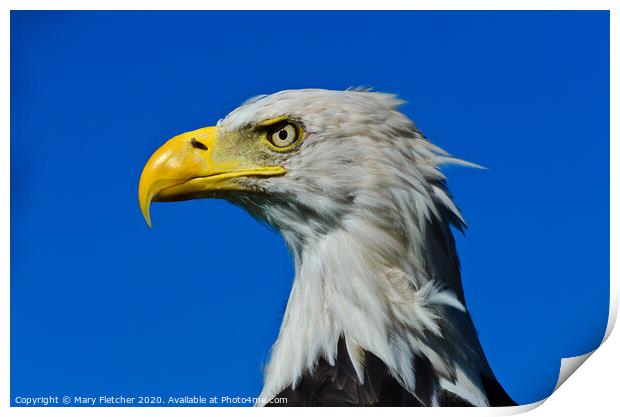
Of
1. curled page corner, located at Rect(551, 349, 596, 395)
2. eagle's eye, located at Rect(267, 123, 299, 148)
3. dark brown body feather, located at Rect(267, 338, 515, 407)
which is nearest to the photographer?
dark brown body feather, located at Rect(267, 338, 515, 407)

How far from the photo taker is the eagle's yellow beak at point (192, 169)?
224 centimetres

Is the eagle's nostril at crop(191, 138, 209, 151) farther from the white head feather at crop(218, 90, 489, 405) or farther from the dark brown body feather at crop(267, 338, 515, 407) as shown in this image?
the dark brown body feather at crop(267, 338, 515, 407)

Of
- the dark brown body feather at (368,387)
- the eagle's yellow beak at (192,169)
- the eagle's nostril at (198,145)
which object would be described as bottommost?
the dark brown body feather at (368,387)

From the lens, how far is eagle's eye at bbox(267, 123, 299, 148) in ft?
7.52

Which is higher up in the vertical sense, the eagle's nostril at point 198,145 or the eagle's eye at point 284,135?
the eagle's nostril at point 198,145

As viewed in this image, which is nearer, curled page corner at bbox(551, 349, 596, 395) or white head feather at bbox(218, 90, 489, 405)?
white head feather at bbox(218, 90, 489, 405)

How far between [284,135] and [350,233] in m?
0.40

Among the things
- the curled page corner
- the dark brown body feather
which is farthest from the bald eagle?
the curled page corner

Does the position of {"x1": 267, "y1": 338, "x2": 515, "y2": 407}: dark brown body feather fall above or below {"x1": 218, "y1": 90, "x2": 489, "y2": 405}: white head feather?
below

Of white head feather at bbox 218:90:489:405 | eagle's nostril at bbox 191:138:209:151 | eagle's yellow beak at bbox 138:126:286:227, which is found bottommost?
white head feather at bbox 218:90:489:405

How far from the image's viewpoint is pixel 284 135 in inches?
90.5

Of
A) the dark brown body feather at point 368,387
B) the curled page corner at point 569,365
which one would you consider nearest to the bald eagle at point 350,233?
the dark brown body feather at point 368,387

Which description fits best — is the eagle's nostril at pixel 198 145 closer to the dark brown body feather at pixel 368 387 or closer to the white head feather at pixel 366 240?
the white head feather at pixel 366 240

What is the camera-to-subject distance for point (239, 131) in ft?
7.61
